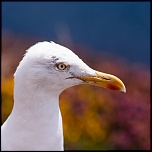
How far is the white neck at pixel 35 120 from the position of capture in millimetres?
1292

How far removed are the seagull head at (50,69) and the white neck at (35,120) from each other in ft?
0.09

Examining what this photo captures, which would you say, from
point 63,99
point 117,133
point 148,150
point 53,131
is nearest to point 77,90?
point 63,99

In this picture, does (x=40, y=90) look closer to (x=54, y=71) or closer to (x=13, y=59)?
(x=54, y=71)

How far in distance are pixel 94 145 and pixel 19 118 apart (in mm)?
1465

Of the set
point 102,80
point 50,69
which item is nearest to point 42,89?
point 50,69

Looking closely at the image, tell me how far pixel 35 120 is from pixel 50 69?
15 cm

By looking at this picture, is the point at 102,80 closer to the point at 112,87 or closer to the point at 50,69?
the point at 112,87

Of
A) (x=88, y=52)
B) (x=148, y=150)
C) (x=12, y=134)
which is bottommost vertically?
(x=148, y=150)

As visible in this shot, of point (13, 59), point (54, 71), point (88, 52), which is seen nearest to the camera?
point (54, 71)

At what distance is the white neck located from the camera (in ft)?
4.24

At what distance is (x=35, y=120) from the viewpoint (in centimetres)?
132

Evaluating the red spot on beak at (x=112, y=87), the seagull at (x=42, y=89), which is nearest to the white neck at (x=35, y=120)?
the seagull at (x=42, y=89)

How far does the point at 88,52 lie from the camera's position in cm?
356

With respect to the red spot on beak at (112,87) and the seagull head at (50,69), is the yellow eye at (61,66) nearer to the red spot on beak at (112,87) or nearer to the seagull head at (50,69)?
the seagull head at (50,69)
